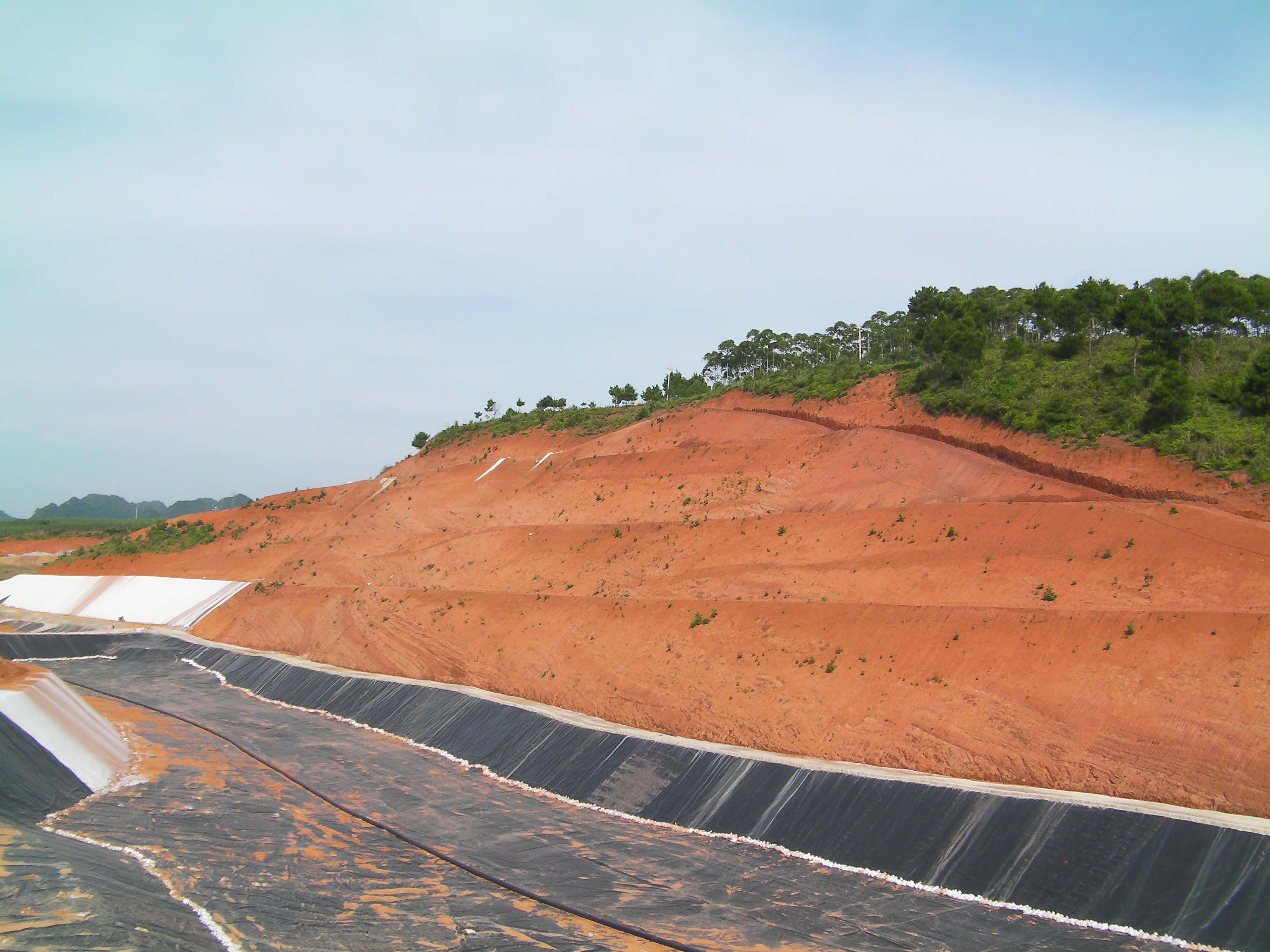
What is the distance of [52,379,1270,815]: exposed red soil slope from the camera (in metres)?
16.5

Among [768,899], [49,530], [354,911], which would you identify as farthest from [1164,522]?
[49,530]

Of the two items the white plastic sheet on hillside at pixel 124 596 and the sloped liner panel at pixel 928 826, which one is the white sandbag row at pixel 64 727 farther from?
the white plastic sheet on hillside at pixel 124 596

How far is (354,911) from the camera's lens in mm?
12836

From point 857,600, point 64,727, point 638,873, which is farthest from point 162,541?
point 638,873

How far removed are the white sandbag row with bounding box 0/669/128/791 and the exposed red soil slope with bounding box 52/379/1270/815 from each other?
10.7 m

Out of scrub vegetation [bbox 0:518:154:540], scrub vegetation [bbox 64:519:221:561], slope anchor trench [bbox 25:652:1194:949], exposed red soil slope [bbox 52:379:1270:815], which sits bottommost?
slope anchor trench [bbox 25:652:1194:949]

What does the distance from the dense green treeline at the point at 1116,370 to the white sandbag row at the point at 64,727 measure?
28660mm

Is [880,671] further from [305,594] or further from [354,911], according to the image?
[305,594]

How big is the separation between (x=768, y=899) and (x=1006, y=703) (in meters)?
7.06

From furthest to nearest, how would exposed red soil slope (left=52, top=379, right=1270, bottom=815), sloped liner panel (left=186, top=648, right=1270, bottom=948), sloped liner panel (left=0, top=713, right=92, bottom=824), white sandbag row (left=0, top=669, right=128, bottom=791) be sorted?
white sandbag row (left=0, top=669, right=128, bottom=791)
exposed red soil slope (left=52, top=379, right=1270, bottom=815)
sloped liner panel (left=0, top=713, right=92, bottom=824)
sloped liner panel (left=186, top=648, right=1270, bottom=948)

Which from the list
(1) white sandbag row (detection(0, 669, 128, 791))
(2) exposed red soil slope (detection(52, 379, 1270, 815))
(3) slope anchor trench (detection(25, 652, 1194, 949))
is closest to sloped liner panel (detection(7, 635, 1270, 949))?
(3) slope anchor trench (detection(25, 652, 1194, 949))

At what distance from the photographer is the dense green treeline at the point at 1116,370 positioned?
2478 centimetres

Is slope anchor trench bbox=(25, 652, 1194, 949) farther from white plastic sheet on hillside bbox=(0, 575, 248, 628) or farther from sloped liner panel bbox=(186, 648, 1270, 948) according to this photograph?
white plastic sheet on hillside bbox=(0, 575, 248, 628)

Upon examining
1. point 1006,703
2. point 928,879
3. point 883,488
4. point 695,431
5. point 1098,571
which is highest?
point 695,431
